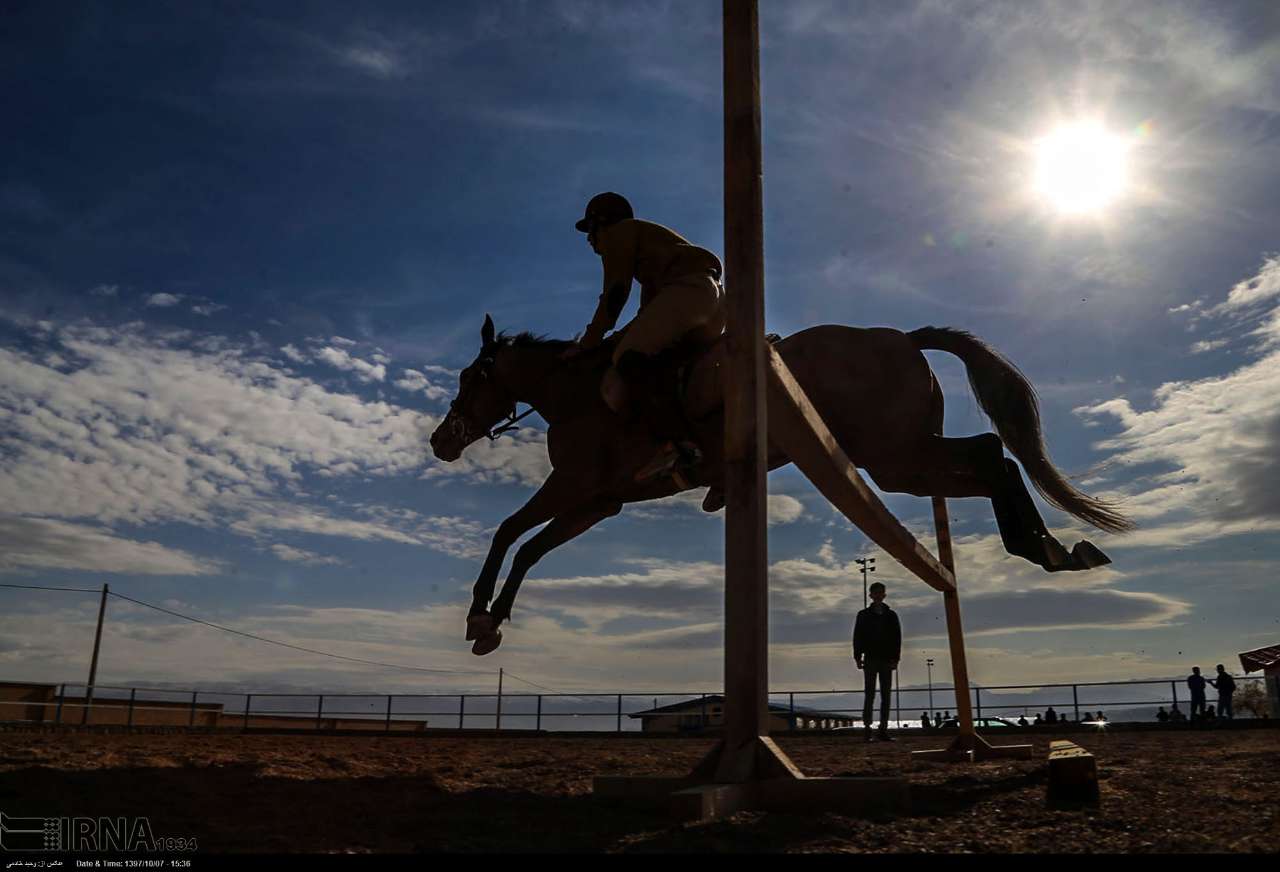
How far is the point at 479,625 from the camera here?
6.89 meters

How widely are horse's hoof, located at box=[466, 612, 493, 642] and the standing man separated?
5.25 metres

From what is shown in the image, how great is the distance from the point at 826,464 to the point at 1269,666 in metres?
23.0

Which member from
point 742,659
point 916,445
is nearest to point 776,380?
point 742,659

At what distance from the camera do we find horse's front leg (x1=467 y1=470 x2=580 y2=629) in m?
7.02

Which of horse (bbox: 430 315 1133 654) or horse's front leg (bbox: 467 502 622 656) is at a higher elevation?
horse (bbox: 430 315 1133 654)

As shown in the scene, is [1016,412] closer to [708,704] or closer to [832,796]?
[832,796]

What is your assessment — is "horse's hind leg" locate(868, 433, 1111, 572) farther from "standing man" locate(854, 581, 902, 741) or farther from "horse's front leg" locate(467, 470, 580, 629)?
"standing man" locate(854, 581, 902, 741)

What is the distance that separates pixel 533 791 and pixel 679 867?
7.73 feet

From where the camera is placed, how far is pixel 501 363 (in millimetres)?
8094

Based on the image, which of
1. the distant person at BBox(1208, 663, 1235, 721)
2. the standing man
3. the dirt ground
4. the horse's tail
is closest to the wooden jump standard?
the dirt ground

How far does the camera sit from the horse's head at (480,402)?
27.1ft

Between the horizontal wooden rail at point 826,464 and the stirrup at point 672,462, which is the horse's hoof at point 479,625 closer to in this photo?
the stirrup at point 672,462

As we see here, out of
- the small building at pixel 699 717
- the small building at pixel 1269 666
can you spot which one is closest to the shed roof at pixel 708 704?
the small building at pixel 699 717

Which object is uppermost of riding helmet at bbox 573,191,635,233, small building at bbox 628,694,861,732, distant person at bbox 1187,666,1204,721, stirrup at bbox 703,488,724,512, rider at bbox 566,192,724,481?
riding helmet at bbox 573,191,635,233
